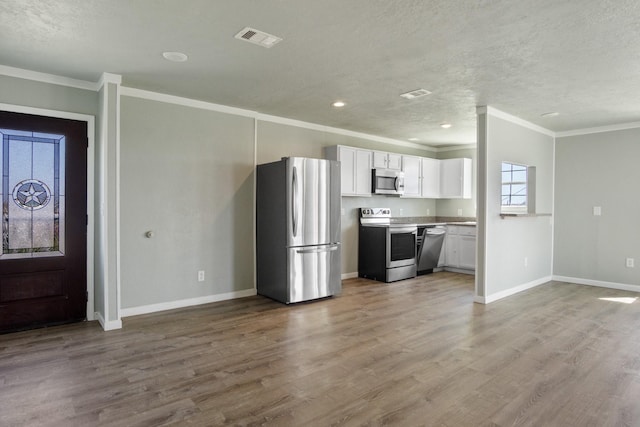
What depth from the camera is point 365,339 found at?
11.3 feet

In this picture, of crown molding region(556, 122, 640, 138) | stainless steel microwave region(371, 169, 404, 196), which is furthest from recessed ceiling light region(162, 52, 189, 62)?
crown molding region(556, 122, 640, 138)

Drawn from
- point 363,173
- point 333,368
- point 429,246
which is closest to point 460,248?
point 429,246

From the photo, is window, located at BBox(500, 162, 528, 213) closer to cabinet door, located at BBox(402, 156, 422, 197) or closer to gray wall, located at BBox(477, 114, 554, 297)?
gray wall, located at BBox(477, 114, 554, 297)

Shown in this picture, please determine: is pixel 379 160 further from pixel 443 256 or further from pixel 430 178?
pixel 443 256

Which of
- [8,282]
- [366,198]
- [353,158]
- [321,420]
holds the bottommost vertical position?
[321,420]

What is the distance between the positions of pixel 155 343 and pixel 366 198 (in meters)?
4.20

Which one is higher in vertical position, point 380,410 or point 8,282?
point 8,282

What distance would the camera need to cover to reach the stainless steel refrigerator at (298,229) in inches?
180

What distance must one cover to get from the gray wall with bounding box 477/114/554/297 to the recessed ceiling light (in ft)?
11.6

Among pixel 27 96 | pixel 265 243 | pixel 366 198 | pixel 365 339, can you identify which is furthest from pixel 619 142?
pixel 27 96

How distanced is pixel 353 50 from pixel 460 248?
4962 millimetres

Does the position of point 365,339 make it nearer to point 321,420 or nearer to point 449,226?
point 321,420

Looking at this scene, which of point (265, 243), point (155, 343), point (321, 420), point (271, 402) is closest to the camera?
point (321, 420)

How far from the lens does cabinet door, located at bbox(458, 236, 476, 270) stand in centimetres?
674
